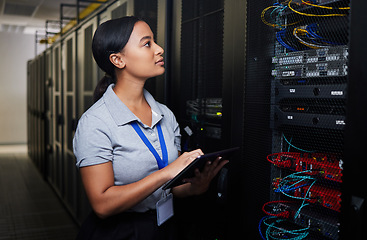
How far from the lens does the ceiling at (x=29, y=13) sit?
6.46 metres

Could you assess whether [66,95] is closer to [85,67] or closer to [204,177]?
[85,67]

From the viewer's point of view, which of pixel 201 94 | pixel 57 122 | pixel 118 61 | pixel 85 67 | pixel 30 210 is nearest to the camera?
pixel 118 61

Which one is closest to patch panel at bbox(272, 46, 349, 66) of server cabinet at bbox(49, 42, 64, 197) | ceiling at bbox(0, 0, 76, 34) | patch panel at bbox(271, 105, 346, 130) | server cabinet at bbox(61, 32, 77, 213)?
patch panel at bbox(271, 105, 346, 130)

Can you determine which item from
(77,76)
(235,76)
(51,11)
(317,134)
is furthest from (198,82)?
(51,11)

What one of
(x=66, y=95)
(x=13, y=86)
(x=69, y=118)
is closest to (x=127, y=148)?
(x=69, y=118)

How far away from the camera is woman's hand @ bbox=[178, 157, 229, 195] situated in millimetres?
1211

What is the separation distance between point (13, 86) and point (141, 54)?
9089 millimetres

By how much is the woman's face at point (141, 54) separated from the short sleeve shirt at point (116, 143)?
123mm

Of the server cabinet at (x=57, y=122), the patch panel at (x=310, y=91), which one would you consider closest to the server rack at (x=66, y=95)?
the server cabinet at (x=57, y=122)

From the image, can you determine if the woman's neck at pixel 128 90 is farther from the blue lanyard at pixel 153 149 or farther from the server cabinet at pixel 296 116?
the server cabinet at pixel 296 116

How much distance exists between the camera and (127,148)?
121cm

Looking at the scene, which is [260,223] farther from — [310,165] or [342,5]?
[342,5]

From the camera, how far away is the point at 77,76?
3.28 meters

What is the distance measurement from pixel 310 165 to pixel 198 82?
66 cm
